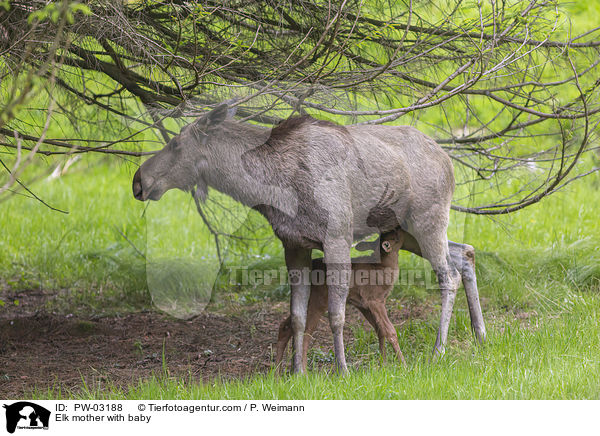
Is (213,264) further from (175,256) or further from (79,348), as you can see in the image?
(79,348)

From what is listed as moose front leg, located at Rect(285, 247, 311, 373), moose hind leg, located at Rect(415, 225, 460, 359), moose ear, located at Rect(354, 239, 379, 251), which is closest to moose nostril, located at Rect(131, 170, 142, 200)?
moose front leg, located at Rect(285, 247, 311, 373)

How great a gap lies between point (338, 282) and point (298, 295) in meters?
0.38

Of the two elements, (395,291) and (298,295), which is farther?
(395,291)

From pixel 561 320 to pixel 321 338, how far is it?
2.12 metres

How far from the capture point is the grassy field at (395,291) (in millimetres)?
4254

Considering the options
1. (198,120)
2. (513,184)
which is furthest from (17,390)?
(513,184)

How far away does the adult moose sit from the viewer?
15.3 ft

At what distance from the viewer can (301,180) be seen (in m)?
4.70

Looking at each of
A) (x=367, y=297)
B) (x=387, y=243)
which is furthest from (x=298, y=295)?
(x=387, y=243)

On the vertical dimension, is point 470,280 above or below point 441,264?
below

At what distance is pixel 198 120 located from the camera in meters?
4.61

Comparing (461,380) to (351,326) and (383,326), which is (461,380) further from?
(351,326)
